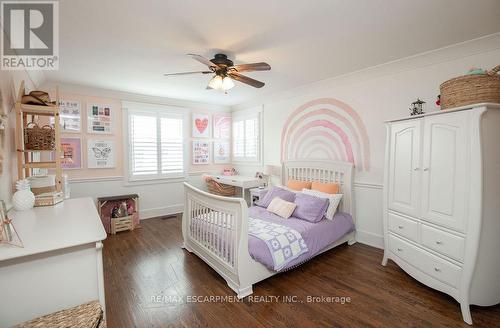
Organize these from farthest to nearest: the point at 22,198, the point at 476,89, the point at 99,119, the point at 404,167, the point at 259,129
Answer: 1. the point at 259,129
2. the point at 99,119
3. the point at 404,167
4. the point at 476,89
5. the point at 22,198

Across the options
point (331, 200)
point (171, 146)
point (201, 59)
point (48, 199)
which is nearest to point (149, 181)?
point (171, 146)

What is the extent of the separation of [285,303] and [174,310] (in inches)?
39.2

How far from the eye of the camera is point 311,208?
2.98 m

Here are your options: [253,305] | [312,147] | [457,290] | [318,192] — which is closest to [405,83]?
[312,147]

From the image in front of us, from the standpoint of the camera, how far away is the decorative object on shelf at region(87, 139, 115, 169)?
13.3 feet

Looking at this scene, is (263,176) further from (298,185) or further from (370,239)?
(370,239)

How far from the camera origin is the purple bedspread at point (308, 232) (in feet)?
7.38

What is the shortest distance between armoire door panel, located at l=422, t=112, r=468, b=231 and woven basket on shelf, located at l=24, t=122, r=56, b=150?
355 cm

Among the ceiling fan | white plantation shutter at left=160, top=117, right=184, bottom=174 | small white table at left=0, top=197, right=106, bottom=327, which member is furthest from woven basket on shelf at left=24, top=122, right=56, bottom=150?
white plantation shutter at left=160, top=117, right=184, bottom=174

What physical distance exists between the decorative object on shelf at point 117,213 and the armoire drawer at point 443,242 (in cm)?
419

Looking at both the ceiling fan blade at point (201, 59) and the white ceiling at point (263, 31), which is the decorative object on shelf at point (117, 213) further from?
the ceiling fan blade at point (201, 59)

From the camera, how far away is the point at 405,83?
2.92 m

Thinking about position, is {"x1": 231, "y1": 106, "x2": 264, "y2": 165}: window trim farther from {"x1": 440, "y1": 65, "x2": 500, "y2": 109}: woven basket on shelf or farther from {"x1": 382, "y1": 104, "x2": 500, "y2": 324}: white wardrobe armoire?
{"x1": 440, "y1": 65, "x2": 500, "y2": 109}: woven basket on shelf

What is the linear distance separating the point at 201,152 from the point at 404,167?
406 cm
